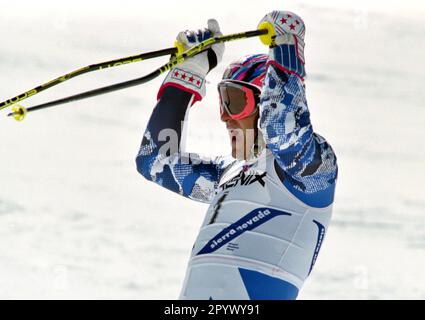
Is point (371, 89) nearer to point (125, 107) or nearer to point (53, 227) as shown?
point (125, 107)

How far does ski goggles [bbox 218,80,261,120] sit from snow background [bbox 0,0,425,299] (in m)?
1.54

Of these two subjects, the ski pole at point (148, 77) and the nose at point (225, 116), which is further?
the nose at point (225, 116)

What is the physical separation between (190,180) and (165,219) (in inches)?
105

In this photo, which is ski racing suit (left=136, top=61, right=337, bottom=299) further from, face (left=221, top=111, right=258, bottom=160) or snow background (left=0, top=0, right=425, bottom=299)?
snow background (left=0, top=0, right=425, bottom=299)

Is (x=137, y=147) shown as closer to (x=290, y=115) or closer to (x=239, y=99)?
(x=239, y=99)

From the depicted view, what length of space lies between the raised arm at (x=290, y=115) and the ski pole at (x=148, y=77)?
104mm

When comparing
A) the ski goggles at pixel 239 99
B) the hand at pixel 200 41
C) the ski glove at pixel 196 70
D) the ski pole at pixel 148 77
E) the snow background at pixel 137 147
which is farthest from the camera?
the snow background at pixel 137 147

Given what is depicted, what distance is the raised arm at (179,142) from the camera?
4750 mm

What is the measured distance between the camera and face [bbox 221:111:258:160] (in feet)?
14.7

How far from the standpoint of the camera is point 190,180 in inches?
190

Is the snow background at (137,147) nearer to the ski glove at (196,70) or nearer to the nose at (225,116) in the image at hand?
the ski glove at (196,70)

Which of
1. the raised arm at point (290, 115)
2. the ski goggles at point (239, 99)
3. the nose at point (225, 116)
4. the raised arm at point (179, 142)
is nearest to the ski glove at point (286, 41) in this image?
the raised arm at point (290, 115)

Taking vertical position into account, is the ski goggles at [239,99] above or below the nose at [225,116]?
above
